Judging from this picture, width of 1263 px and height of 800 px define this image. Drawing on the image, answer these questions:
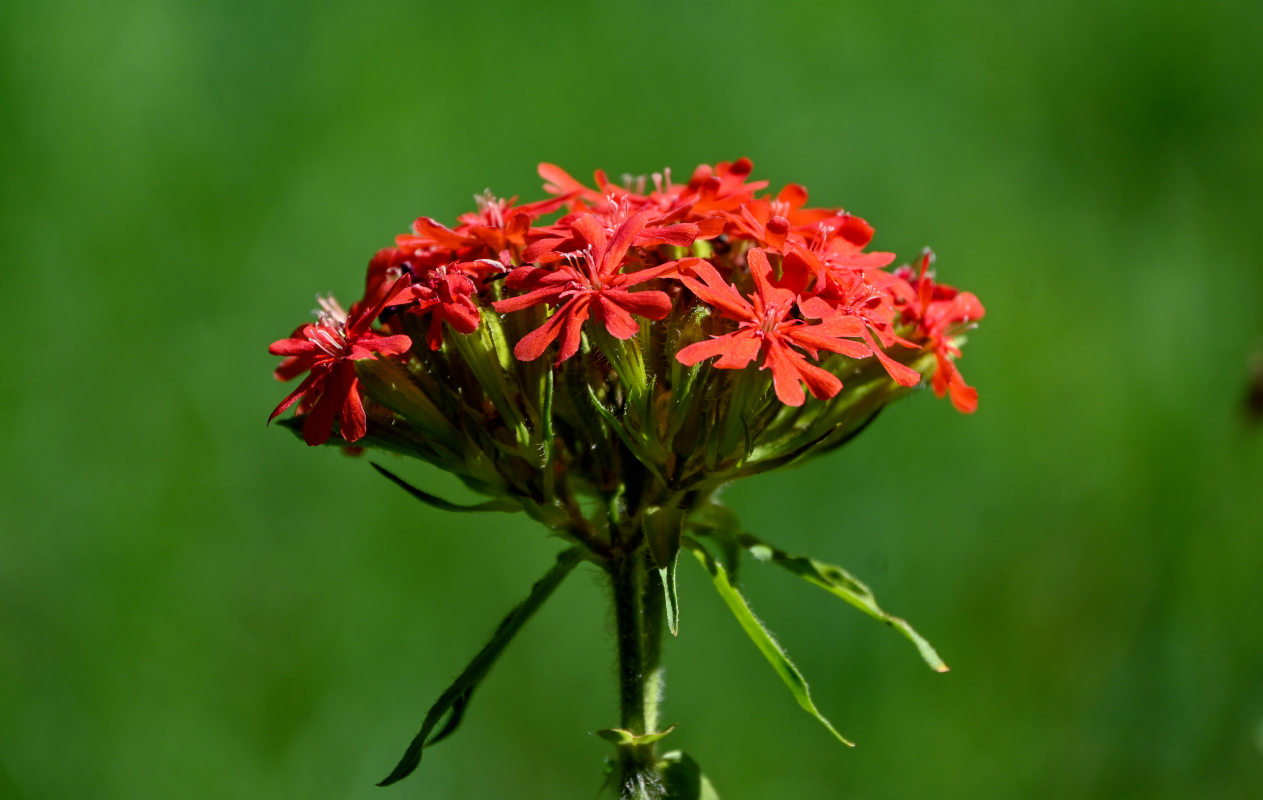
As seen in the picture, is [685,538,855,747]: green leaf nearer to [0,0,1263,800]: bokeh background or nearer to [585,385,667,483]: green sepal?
[585,385,667,483]: green sepal

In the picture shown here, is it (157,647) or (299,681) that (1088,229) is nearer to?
(299,681)

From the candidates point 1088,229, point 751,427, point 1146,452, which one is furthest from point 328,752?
point 1088,229

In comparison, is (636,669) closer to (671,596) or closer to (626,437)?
(671,596)

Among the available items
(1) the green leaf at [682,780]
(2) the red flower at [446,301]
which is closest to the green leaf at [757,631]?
(1) the green leaf at [682,780]

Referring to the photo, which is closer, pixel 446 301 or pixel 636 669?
pixel 446 301

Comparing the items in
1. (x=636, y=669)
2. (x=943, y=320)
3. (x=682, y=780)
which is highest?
(x=943, y=320)

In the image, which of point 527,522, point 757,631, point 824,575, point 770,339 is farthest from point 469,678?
point 527,522

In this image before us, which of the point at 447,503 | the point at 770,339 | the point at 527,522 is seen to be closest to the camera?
the point at 770,339
